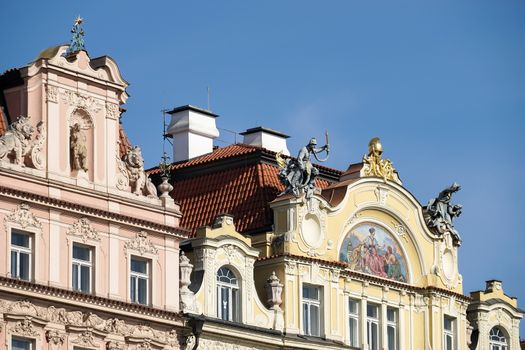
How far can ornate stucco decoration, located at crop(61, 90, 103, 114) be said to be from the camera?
66.2 m

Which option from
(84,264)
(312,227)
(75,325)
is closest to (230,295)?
(312,227)

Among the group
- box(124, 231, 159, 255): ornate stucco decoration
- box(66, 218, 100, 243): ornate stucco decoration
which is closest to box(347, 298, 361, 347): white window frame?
box(124, 231, 159, 255): ornate stucco decoration

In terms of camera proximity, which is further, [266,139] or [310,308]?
[266,139]

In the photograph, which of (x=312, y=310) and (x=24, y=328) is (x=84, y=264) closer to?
(x=24, y=328)

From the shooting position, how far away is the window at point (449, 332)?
259ft

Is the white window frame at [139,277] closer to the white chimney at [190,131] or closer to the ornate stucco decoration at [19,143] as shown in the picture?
the ornate stucco decoration at [19,143]

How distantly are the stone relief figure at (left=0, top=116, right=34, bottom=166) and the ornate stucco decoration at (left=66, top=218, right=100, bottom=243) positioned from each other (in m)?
2.58

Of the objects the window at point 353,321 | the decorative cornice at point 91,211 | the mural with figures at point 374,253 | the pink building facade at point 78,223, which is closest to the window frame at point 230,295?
the decorative cornice at point 91,211

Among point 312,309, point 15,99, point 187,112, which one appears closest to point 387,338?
point 312,309

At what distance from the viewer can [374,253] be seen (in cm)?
7650

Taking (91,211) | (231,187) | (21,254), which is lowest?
(21,254)

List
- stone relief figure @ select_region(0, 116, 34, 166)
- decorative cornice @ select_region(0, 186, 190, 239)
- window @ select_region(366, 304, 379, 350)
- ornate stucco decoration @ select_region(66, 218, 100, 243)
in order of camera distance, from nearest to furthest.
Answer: decorative cornice @ select_region(0, 186, 190, 239) → stone relief figure @ select_region(0, 116, 34, 166) → ornate stucco decoration @ select_region(66, 218, 100, 243) → window @ select_region(366, 304, 379, 350)

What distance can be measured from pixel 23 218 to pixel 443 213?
21088 mm

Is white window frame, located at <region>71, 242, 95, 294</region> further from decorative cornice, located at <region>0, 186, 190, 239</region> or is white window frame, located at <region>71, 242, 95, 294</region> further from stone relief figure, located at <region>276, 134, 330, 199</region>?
stone relief figure, located at <region>276, 134, 330, 199</region>
